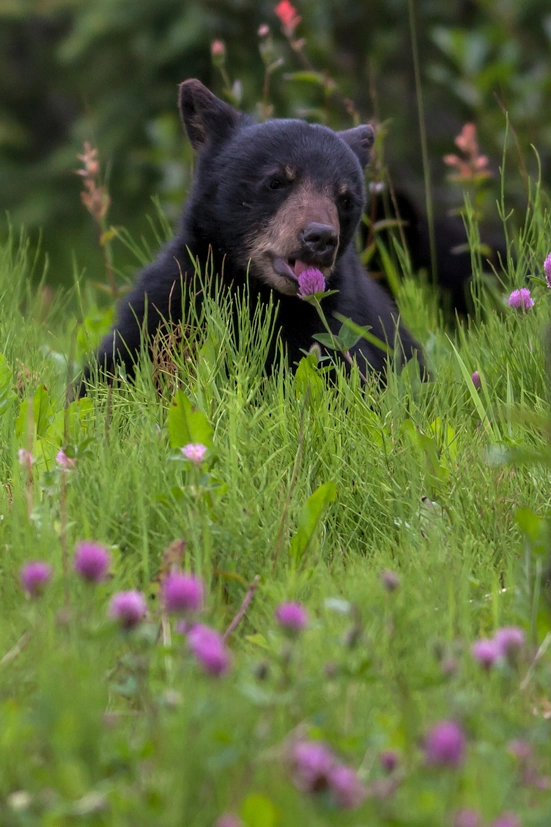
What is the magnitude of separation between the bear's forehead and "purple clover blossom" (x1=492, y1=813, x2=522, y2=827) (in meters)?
2.95

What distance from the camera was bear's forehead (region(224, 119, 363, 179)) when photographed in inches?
150

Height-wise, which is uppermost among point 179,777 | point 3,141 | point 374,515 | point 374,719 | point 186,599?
point 186,599

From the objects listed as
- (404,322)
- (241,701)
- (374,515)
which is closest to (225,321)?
(374,515)

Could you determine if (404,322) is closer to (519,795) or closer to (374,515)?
(374,515)

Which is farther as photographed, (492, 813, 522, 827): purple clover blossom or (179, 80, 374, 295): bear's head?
(179, 80, 374, 295): bear's head

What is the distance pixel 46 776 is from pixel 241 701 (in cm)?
27

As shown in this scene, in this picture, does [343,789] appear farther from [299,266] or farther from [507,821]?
[299,266]

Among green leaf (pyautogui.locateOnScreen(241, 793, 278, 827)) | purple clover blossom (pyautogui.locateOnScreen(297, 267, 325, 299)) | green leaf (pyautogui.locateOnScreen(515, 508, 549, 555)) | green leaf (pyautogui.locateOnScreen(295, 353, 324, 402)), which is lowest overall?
green leaf (pyautogui.locateOnScreen(295, 353, 324, 402))

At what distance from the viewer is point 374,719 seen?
5.01ft

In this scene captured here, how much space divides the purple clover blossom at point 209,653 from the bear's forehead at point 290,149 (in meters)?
2.72

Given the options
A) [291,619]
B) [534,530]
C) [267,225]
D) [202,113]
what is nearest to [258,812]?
[291,619]

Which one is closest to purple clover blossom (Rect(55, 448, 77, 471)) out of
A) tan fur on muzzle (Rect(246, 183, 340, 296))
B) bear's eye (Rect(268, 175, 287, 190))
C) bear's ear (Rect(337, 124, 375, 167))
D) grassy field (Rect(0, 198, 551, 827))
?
grassy field (Rect(0, 198, 551, 827))

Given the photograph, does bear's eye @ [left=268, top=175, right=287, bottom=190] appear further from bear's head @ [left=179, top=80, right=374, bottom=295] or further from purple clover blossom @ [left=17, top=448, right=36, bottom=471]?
purple clover blossom @ [left=17, top=448, right=36, bottom=471]

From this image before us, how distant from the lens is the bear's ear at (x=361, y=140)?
423 cm
